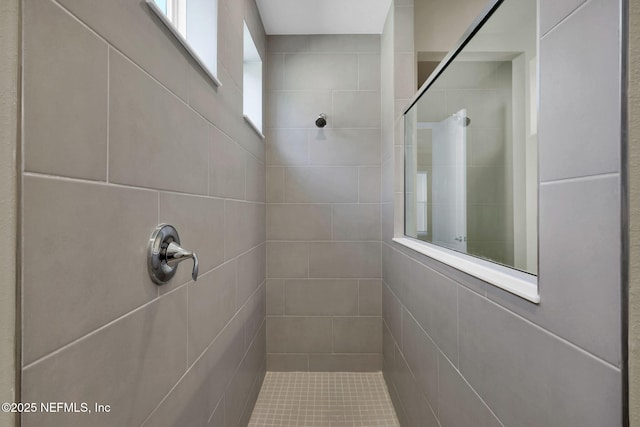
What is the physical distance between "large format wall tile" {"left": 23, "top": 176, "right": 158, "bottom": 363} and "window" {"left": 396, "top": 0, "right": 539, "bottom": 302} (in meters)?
A: 0.78

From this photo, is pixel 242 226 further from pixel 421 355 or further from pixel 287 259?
pixel 421 355

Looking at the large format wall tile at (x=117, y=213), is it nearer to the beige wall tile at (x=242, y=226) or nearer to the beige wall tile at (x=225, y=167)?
the beige wall tile at (x=225, y=167)

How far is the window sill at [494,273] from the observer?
0.60m

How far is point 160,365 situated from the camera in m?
0.74

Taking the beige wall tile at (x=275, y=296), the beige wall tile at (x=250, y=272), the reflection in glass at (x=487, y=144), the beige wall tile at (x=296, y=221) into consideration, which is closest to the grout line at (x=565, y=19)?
the reflection in glass at (x=487, y=144)

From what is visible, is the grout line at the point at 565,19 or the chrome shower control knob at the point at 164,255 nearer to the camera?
the grout line at the point at 565,19

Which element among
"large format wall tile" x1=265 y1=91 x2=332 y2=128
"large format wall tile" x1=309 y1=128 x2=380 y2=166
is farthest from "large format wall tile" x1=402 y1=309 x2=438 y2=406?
"large format wall tile" x1=265 y1=91 x2=332 y2=128

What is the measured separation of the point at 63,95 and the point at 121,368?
0.50m

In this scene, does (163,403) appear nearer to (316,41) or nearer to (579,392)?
(579,392)

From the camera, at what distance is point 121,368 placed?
60cm

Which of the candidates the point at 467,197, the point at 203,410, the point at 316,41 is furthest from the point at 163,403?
the point at 316,41

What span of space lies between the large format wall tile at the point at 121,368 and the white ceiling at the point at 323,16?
1887mm

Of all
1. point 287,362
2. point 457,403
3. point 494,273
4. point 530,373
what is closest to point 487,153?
point 494,273

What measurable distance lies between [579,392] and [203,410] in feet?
3.38
